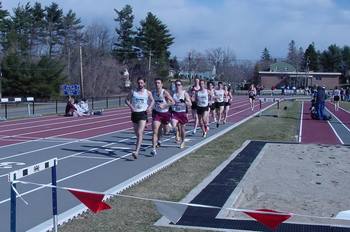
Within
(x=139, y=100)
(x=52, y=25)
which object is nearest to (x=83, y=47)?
(x=52, y=25)

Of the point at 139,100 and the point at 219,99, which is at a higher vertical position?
the point at 139,100

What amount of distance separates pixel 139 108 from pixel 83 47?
236 ft

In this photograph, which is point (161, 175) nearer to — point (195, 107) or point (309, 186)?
point (309, 186)

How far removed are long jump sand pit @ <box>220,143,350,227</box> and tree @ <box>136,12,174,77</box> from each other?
229ft

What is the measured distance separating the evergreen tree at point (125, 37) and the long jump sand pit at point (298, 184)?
2873 inches

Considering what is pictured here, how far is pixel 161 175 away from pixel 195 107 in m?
8.01

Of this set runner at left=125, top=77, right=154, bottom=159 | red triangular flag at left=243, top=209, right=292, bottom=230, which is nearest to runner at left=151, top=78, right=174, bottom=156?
runner at left=125, top=77, right=154, bottom=159

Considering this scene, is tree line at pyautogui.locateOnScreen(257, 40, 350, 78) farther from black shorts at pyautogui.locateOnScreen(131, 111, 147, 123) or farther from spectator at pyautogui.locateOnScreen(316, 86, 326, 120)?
black shorts at pyautogui.locateOnScreen(131, 111, 147, 123)

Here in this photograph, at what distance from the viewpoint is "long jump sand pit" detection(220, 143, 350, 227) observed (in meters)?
8.73

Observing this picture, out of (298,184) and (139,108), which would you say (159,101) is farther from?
(298,184)

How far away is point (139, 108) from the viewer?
42.7 ft

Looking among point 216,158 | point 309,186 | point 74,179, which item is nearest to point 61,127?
point 216,158

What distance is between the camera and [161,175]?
10867mm

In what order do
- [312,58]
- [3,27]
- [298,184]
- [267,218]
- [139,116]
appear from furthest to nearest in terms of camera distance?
[312,58]
[3,27]
[139,116]
[298,184]
[267,218]
